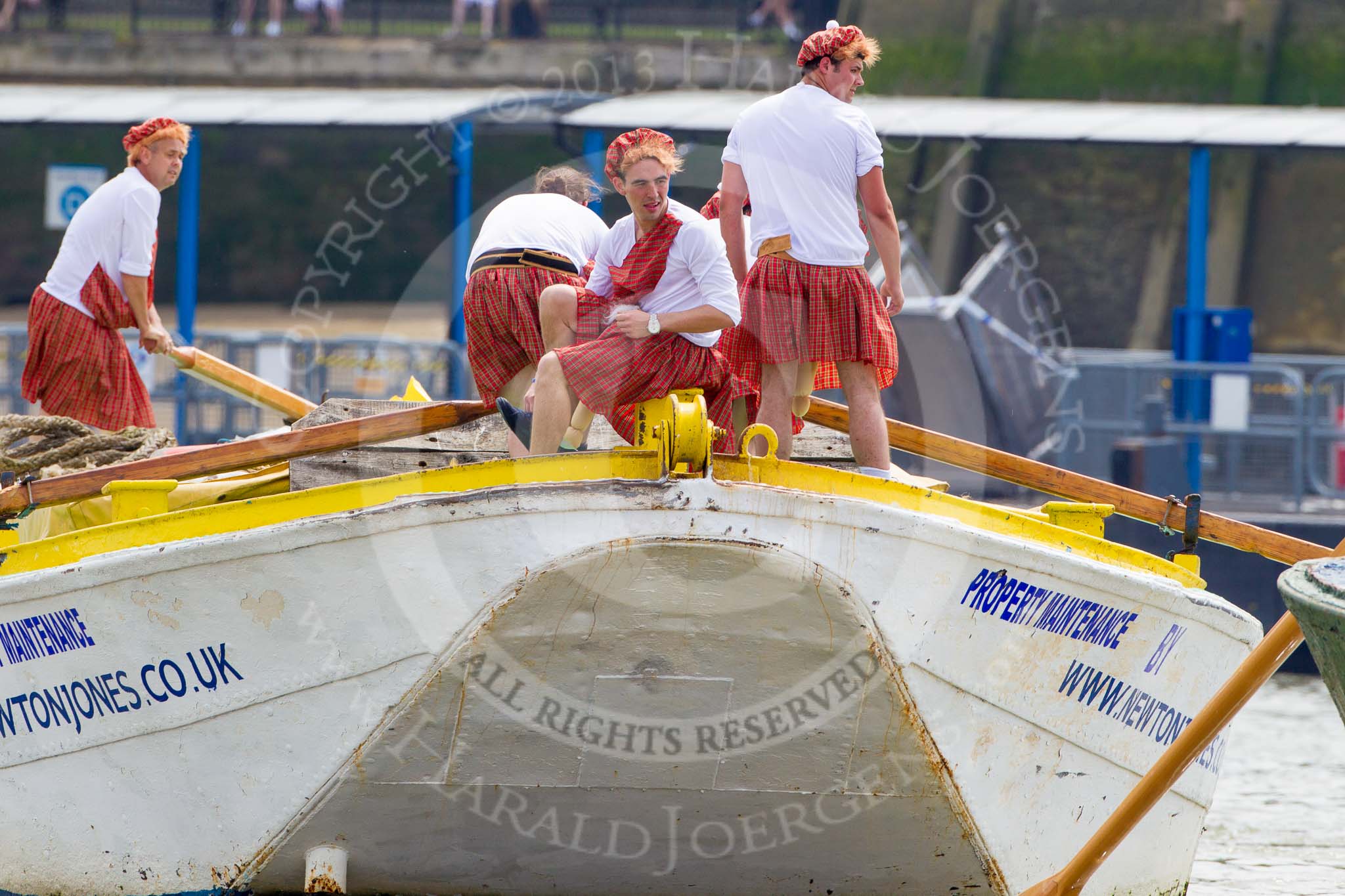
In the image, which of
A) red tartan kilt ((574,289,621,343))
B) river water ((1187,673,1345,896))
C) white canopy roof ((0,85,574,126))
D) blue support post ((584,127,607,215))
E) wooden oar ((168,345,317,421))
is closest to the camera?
red tartan kilt ((574,289,621,343))

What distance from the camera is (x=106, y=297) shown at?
7.22 meters

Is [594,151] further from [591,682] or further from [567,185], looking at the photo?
[591,682]

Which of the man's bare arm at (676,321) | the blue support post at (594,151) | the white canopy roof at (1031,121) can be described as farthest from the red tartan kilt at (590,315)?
the blue support post at (594,151)

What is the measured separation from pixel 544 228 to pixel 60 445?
6.32ft

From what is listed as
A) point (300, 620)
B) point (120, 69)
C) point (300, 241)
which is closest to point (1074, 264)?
point (300, 241)

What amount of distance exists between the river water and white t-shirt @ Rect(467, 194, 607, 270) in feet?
9.75

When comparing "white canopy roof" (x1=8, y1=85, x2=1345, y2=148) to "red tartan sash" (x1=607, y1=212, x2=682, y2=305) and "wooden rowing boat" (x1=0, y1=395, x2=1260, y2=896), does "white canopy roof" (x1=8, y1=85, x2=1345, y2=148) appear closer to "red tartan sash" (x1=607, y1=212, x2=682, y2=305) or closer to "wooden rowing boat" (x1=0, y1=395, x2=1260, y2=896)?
"red tartan sash" (x1=607, y1=212, x2=682, y2=305)

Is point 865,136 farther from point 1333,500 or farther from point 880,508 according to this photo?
point 1333,500

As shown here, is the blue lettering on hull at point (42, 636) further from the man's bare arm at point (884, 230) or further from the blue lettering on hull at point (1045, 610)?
the man's bare arm at point (884, 230)

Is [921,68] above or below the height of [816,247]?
above

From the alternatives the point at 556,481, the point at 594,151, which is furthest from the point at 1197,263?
the point at 556,481

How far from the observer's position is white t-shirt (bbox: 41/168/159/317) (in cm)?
706

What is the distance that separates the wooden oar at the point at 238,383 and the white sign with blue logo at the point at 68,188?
7404 mm

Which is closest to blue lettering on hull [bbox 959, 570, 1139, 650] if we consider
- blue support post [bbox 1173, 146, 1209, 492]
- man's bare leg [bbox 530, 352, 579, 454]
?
man's bare leg [bbox 530, 352, 579, 454]
